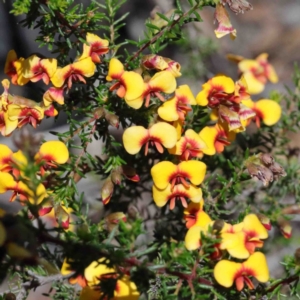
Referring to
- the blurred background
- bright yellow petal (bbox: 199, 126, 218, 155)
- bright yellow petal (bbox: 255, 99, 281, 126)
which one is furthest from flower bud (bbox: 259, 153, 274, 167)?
the blurred background

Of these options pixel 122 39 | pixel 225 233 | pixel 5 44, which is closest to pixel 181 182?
pixel 225 233

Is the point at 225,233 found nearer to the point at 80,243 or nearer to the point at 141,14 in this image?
the point at 80,243

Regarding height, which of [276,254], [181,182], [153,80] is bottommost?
[276,254]

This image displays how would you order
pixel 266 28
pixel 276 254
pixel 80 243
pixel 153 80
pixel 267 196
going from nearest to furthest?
pixel 80 243 < pixel 153 80 < pixel 267 196 < pixel 276 254 < pixel 266 28

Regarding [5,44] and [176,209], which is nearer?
[176,209]

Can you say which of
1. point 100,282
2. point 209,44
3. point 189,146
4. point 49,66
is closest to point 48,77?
point 49,66

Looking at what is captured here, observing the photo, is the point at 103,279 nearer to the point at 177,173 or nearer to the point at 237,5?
the point at 177,173

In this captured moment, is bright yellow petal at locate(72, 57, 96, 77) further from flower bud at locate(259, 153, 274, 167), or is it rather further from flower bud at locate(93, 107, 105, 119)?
flower bud at locate(259, 153, 274, 167)
